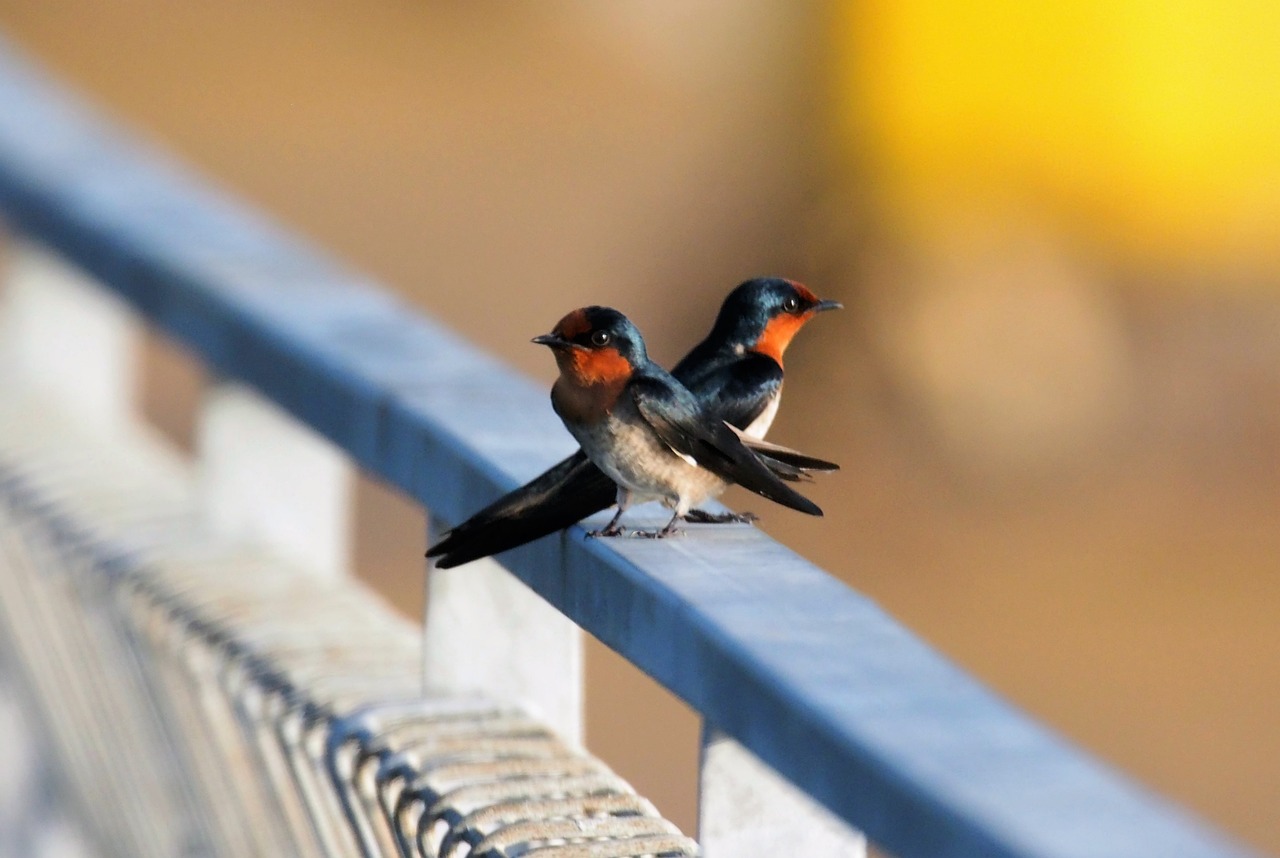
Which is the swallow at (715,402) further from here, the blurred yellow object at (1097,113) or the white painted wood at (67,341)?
the blurred yellow object at (1097,113)

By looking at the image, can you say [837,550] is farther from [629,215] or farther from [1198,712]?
[629,215]

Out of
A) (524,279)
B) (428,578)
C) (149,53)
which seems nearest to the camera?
(428,578)

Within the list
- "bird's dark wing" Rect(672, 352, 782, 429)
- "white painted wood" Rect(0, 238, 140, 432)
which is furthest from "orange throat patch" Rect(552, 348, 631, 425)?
"white painted wood" Rect(0, 238, 140, 432)

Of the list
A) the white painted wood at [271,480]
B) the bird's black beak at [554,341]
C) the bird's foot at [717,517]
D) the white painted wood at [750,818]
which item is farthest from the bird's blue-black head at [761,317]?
the white painted wood at [271,480]

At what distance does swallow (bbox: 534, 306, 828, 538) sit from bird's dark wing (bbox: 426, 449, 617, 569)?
0.10ft

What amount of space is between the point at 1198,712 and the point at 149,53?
1174 centimetres

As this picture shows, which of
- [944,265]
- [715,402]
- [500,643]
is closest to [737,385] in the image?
[715,402]

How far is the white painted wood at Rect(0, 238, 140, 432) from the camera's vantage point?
3219 mm

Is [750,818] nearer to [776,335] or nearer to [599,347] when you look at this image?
[599,347]

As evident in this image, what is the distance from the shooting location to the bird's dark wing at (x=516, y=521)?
1522 millimetres

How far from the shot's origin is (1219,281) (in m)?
15.4

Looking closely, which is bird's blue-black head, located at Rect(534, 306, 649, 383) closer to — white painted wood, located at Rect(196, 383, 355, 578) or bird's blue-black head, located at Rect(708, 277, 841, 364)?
bird's blue-black head, located at Rect(708, 277, 841, 364)

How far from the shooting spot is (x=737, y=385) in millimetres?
1687

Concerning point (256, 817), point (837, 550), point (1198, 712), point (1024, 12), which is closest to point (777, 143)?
point (1024, 12)
